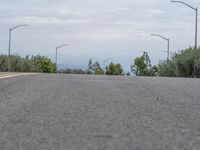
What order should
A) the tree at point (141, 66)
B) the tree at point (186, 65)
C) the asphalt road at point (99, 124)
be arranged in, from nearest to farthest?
the asphalt road at point (99, 124) < the tree at point (186, 65) < the tree at point (141, 66)

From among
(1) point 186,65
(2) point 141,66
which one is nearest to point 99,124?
(1) point 186,65

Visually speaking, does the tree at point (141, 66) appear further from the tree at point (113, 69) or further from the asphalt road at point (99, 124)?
the asphalt road at point (99, 124)

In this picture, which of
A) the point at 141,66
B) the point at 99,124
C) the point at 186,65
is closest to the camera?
the point at 99,124

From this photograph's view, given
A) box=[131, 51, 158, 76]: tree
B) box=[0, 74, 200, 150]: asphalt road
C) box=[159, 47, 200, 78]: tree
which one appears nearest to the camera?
box=[0, 74, 200, 150]: asphalt road

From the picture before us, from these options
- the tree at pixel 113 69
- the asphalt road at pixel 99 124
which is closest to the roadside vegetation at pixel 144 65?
the tree at pixel 113 69

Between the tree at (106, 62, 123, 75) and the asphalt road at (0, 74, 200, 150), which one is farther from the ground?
the tree at (106, 62, 123, 75)

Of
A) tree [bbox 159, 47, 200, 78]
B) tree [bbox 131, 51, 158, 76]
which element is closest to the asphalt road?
tree [bbox 159, 47, 200, 78]

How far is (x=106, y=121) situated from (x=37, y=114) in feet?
5.73

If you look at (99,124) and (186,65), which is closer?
(99,124)

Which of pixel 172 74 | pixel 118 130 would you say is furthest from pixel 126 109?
pixel 172 74

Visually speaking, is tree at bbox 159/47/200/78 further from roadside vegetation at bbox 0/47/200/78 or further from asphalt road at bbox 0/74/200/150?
asphalt road at bbox 0/74/200/150

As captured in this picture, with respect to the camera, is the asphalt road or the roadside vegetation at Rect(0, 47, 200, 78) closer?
the asphalt road

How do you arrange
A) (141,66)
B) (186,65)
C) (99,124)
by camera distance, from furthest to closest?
(141,66), (186,65), (99,124)

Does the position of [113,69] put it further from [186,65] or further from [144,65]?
[186,65]
